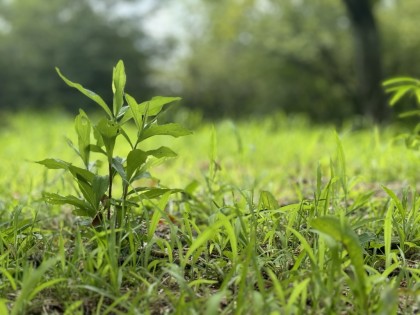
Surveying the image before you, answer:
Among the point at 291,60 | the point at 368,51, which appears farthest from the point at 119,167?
the point at 291,60

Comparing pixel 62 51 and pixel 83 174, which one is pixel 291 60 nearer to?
pixel 62 51

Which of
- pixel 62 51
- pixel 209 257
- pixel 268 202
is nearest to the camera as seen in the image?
pixel 209 257

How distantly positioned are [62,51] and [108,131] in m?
18.9

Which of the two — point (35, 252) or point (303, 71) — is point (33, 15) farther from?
point (35, 252)

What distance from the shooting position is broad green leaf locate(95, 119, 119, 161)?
1.45 metres

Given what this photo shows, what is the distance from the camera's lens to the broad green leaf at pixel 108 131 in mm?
1445

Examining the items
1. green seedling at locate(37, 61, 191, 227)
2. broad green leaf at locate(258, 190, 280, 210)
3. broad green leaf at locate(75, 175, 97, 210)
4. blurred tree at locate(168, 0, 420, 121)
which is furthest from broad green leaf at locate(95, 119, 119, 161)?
blurred tree at locate(168, 0, 420, 121)

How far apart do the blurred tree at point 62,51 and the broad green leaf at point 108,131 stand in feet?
57.9

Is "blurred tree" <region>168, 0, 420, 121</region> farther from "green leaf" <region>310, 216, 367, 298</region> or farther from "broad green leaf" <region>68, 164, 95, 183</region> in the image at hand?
"green leaf" <region>310, 216, 367, 298</region>

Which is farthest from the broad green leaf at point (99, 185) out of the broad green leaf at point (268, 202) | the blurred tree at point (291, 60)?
the blurred tree at point (291, 60)

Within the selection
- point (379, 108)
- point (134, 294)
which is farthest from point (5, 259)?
point (379, 108)

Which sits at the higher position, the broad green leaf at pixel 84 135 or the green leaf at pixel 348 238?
the broad green leaf at pixel 84 135

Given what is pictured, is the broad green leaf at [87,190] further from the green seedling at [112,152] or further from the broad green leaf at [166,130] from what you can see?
the broad green leaf at [166,130]

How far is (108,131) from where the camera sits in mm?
1460
